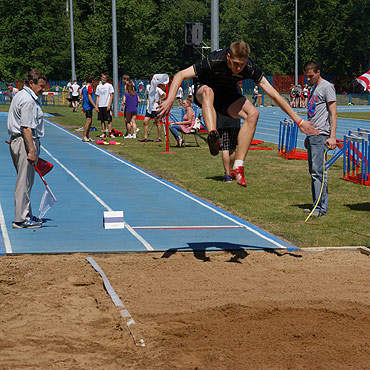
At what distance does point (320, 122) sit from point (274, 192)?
3126mm

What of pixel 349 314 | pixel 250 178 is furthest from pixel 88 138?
pixel 349 314

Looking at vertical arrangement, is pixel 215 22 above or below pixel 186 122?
above

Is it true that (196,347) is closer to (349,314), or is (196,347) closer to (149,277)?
(349,314)

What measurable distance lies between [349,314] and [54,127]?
2668 cm

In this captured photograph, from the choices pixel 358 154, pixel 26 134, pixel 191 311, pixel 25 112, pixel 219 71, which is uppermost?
pixel 219 71

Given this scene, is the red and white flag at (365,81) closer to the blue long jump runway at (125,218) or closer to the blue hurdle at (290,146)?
the blue long jump runway at (125,218)

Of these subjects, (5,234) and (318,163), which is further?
(318,163)

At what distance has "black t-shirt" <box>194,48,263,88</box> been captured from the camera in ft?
26.8

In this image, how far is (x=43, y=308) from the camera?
6.82 metres

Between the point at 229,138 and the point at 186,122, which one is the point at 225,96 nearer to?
the point at 229,138

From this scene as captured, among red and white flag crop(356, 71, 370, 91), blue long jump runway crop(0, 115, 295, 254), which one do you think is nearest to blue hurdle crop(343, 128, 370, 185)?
red and white flag crop(356, 71, 370, 91)

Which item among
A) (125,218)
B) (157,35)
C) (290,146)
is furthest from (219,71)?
(157,35)

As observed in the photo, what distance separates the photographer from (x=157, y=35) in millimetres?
87000

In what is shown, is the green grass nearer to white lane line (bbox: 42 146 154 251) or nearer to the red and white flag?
white lane line (bbox: 42 146 154 251)
